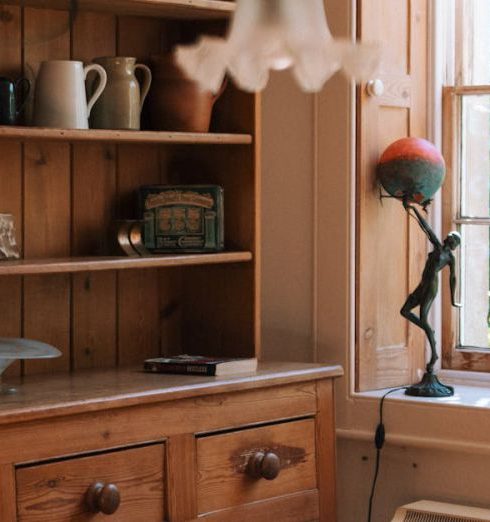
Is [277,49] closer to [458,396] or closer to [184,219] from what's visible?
[184,219]

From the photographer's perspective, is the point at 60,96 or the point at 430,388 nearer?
the point at 60,96

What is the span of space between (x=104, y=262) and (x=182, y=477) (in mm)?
553

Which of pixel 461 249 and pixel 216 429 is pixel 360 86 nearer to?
pixel 461 249

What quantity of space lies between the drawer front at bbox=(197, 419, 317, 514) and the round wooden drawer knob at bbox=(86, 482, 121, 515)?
0.86 feet

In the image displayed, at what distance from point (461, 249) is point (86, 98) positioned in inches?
47.0

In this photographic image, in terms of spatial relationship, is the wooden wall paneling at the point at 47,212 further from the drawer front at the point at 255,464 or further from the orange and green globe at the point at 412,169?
the orange and green globe at the point at 412,169

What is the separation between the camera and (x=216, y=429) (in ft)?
8.78

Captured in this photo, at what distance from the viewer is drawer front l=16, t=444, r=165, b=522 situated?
92.8 inches

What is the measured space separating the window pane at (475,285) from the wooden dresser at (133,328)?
1.74 ft

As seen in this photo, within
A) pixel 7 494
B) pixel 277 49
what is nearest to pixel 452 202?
pixel 7 494

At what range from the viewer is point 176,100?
2.91 m

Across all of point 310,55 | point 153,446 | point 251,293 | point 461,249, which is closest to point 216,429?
point 153,446

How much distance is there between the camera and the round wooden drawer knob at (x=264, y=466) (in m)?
2.73

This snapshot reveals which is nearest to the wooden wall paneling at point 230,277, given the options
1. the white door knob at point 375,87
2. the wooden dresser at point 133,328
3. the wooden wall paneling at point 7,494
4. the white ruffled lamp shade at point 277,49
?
the wooden dresser at point 133,328
